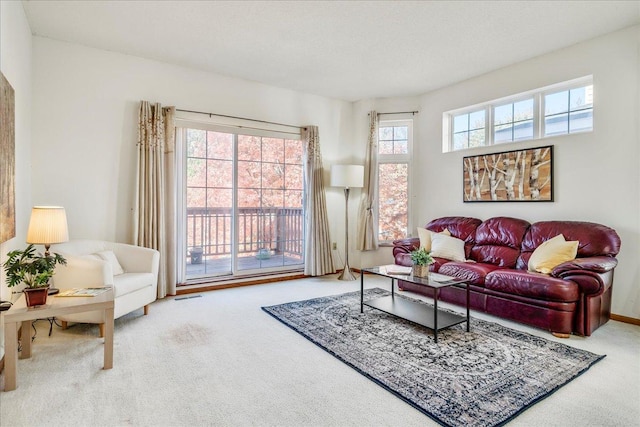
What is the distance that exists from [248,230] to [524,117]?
3966mm

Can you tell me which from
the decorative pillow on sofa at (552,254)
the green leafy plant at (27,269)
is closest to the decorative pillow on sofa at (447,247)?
the decorative pillow on sofa at (552,254)

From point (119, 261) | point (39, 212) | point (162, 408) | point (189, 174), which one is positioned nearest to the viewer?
point (162, 408)

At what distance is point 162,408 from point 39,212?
80.5 inches

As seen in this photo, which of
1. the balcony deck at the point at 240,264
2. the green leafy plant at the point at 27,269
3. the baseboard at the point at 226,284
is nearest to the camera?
the green leafy plant at the point at 27,269

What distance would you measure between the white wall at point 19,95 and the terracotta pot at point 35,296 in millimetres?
Answer: 420

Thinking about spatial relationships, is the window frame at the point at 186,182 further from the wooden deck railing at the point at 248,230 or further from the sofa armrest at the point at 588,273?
the sofa armrest at the point at 588,273

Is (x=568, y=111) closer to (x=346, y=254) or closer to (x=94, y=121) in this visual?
(x=346, y=254)

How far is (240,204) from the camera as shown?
197 inches

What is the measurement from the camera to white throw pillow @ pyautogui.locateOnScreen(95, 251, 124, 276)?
347cm

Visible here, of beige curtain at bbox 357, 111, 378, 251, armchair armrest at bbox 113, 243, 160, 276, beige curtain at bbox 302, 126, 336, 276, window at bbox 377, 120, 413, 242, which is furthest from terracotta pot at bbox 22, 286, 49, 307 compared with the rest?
window at bbox 377, 120, 413, 242

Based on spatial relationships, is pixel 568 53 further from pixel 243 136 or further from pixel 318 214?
pixel 243 136

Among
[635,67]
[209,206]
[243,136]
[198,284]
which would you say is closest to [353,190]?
[243,136]

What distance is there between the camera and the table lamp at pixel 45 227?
2.85 m

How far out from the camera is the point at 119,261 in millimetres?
3689
